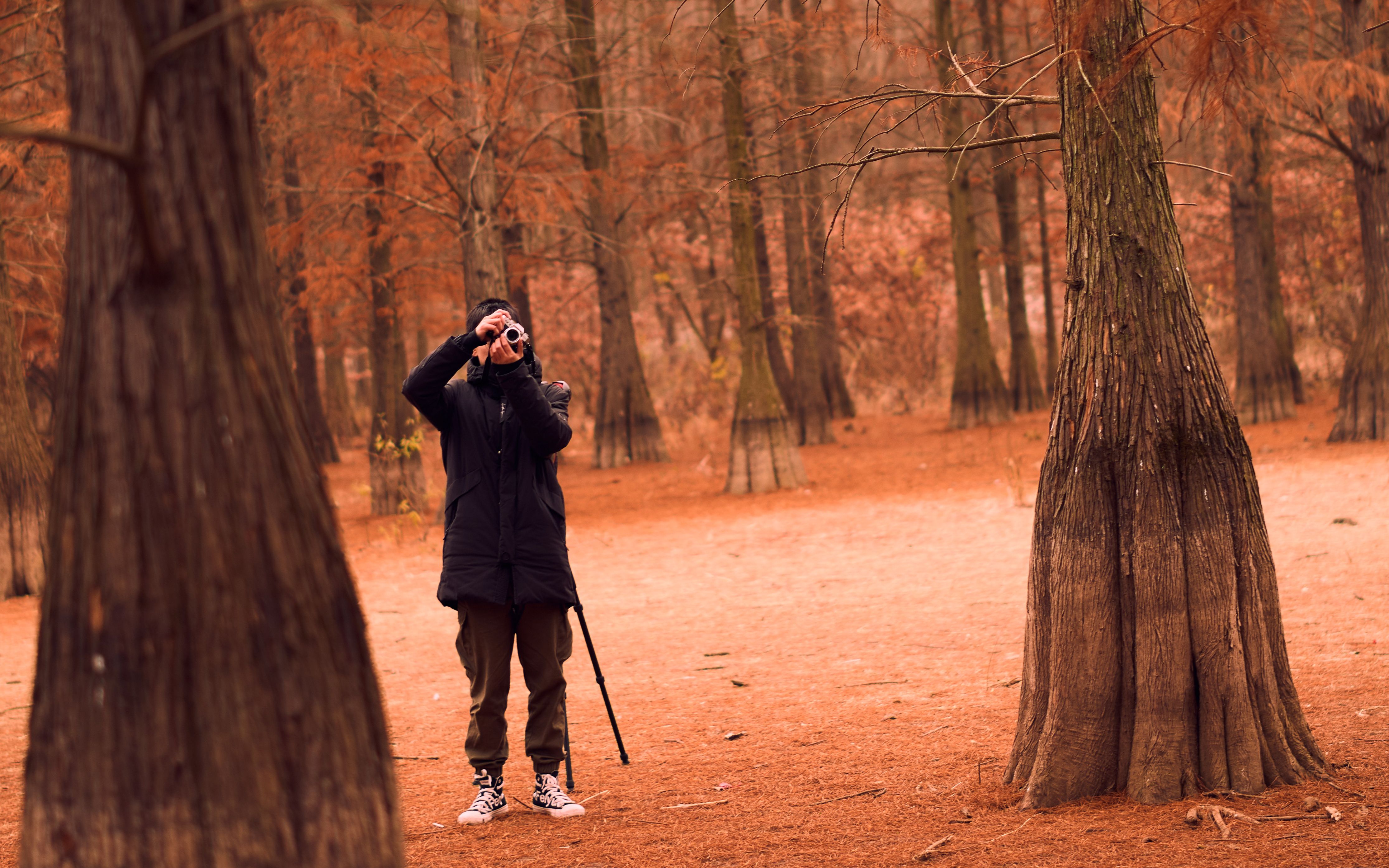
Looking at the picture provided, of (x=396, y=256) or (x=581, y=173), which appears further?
(x=396, y=256)

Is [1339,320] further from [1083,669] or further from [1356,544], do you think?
[1083,669]

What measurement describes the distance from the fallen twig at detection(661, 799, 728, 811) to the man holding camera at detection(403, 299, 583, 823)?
1.16 ft

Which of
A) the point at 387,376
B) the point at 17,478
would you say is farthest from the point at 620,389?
the point at 17,478

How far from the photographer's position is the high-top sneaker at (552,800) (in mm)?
4473

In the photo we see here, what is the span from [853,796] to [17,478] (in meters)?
10.1

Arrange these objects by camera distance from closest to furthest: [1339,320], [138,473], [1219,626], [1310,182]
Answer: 1. [138,473]
2. [1219,626]
3. [1339,320]
4. [1310,182]

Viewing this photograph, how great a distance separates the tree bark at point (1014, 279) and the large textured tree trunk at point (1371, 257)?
780 cm

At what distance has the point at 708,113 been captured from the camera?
19.9 m

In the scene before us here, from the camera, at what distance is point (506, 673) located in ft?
14.6

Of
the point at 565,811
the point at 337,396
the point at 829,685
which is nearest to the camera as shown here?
the point at 565,811

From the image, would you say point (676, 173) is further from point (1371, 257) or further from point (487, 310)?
point (487, 310)

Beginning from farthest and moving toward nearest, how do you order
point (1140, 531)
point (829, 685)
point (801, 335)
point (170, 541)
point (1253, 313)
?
1. point (801, 335)
2. point (1253, 313)
3. point (829, 685)
4. point (1140, 531)
5. point (170, 541)

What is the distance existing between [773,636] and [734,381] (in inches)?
830

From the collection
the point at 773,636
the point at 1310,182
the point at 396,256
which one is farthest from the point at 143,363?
the point at 1310,182
